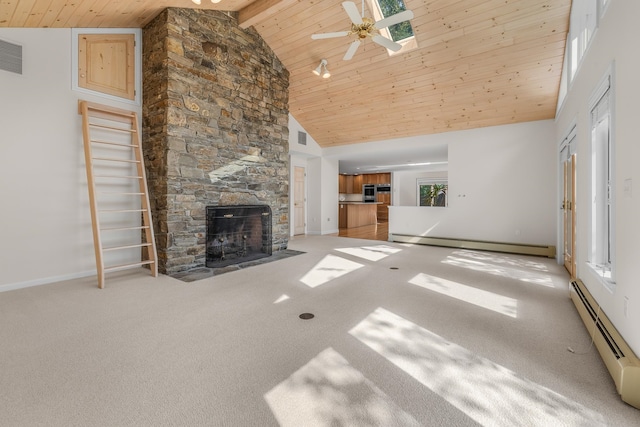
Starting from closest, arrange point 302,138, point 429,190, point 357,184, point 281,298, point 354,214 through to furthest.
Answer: point 281,298, point 302,138, point 429,190, point 354,214, point 357,184

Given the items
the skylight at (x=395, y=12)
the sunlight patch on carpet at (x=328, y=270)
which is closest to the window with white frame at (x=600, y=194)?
the sunlight patch on carpet at (x=328, y=270)

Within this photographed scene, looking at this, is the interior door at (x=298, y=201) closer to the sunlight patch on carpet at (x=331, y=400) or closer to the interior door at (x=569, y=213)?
the interior door at (x=569, y=213)

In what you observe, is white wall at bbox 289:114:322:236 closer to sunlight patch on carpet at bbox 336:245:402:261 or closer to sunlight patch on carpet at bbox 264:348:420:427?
sunlight patch on carpet at bbox 336:245:402:261

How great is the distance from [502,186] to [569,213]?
1881mm

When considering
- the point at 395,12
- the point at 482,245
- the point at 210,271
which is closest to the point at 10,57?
the point at 210,271

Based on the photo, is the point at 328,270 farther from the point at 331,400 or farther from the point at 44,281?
the point at 44,281

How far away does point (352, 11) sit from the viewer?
10.9ft

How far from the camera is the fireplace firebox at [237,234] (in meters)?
4.72

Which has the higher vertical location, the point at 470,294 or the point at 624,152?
the point at 624,152

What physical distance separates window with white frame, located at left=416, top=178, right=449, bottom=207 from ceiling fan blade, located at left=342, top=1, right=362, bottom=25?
A: 6.45 m

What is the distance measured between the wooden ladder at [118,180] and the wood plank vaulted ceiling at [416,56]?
3.95 ft

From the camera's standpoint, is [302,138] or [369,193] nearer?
[302,138]

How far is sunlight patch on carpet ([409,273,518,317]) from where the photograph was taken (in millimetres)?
2936

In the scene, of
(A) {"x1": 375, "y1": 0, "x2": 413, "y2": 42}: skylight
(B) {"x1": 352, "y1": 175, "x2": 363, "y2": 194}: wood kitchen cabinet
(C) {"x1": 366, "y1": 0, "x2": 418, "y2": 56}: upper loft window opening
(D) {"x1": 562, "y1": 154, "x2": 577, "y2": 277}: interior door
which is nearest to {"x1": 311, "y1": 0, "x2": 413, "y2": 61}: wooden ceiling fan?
(C) {"x1": 366, "y1": 0, "x2": 418, "y2": 56}: upper loft window opening
